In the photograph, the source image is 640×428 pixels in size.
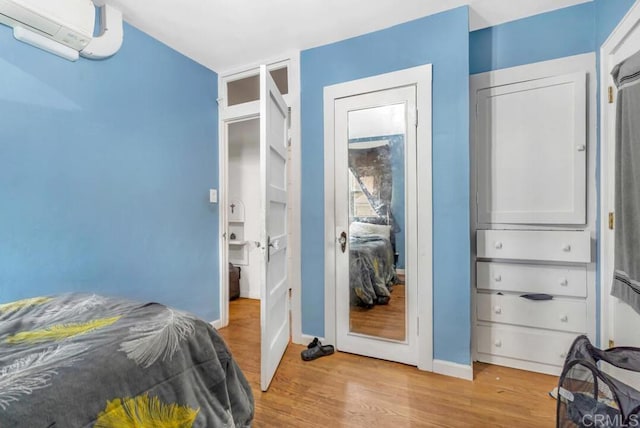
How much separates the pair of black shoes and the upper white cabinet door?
60.2 inches

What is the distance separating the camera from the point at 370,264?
7.36ft

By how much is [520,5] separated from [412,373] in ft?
8.52

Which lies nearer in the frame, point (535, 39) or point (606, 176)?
point (606, 176)

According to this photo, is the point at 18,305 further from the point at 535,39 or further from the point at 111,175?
the point at 535,39

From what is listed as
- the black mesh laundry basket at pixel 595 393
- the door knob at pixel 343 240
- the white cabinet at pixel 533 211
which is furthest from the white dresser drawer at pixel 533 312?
the door knob at pixel 343 240

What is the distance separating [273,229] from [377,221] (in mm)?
796

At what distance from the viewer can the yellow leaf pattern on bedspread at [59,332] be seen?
0.95 meters

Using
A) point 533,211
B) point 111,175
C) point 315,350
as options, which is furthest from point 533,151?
point 111,175

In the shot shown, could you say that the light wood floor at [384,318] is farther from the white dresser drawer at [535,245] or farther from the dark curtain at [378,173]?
the white dresser drawer at [535,245]

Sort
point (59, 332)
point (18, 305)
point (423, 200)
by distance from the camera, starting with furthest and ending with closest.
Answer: point (423, 200), point (18, 305), point (59, 332)

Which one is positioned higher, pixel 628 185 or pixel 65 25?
pixel 65 25

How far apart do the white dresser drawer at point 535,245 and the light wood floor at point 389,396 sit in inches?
31.9

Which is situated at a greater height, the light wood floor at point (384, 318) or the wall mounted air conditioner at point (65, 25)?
the wall mounted air conditioner at point (65, 25)

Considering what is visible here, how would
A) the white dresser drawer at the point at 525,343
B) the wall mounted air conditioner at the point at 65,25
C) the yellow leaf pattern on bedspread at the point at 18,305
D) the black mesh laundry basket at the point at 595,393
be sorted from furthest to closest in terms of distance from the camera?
the white dresser drawer at the point at 525,343 < the wall mounted air conditioner at the point at 65,25 < the yellow leaf pattern on bedspread at the point at 18,305 < the black mesh laundry basket at the point at 595,393
